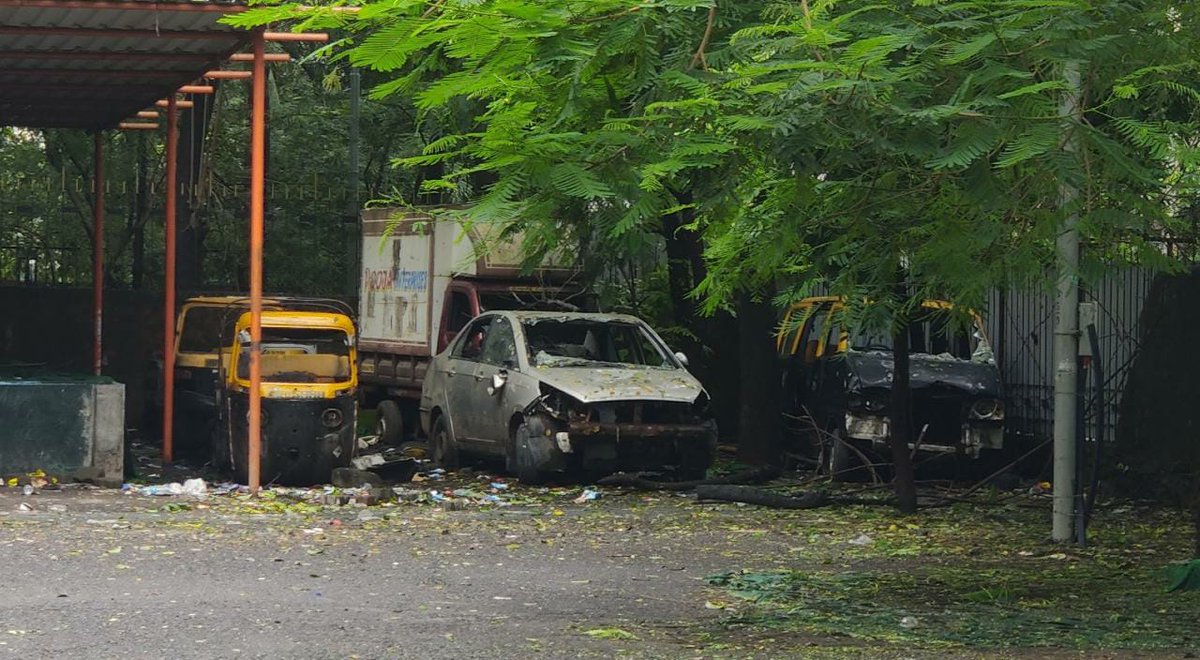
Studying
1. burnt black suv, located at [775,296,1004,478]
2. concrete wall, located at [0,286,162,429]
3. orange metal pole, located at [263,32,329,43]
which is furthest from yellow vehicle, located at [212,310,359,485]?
concrete wall, located at [0,286,162,429]

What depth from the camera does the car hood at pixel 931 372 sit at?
18188mm

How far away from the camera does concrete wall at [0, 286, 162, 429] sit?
26.0 metres

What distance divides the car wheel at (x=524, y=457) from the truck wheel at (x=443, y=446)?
4.99 ft

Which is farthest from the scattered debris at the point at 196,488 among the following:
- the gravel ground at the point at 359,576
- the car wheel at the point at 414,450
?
the car wheel at the point at 414,450

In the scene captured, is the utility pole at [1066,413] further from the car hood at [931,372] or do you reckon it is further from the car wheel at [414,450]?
the car wheel at [414,450]

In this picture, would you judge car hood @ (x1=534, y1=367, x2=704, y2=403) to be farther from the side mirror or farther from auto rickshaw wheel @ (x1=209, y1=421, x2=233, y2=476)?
auto rickshaw wheel @ (x1=209, y1=421, x2=233, y2=476)

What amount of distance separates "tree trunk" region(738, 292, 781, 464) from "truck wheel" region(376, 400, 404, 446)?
482 cm

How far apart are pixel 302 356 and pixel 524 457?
93.2 inches

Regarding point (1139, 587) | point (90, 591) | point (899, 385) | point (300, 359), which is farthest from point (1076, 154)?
point (300, 359)

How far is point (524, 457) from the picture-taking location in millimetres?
17688

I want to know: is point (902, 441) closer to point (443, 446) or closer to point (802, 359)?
point (802, 359)

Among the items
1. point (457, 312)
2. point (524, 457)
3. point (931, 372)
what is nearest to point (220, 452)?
point (524, 457)

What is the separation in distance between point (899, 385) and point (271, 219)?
21362mm

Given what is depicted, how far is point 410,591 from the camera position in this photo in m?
10.6
